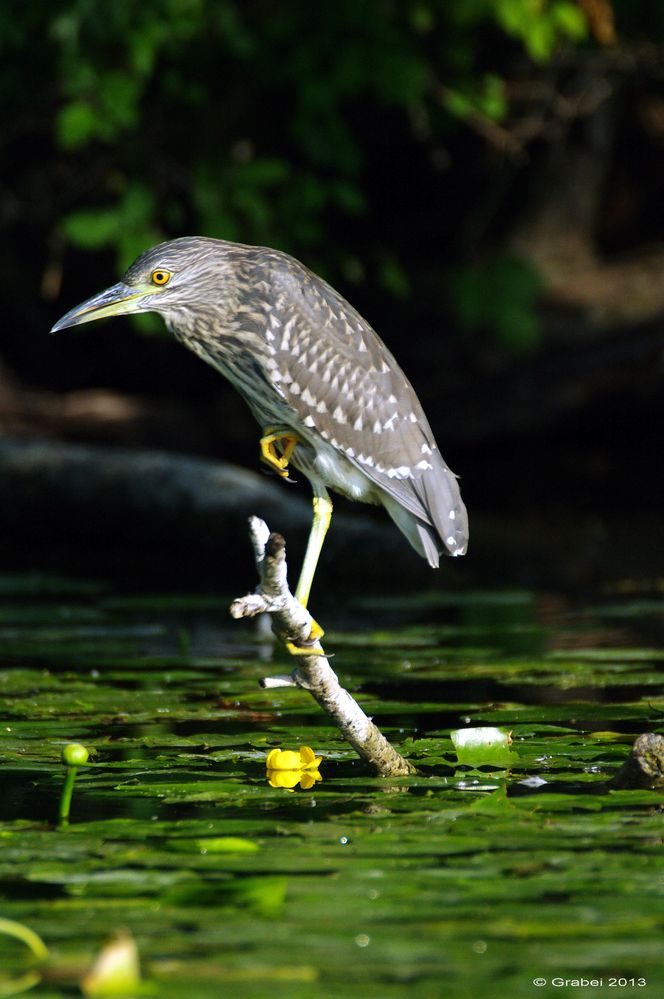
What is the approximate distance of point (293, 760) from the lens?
13.3 ft

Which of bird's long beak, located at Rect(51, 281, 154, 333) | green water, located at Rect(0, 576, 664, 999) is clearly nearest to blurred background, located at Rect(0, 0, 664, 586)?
green water, located at Rect(0, 576, 664, 999)

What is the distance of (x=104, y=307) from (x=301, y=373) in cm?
65

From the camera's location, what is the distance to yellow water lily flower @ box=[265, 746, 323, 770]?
13.3 feet

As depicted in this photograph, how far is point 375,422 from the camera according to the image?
5359 mm

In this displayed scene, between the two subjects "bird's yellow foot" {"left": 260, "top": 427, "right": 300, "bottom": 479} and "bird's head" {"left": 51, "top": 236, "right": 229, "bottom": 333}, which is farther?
"bird's head" {"left": 51, "top": 236, "right": 229, "bottom": 333}

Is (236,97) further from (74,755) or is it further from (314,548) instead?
(74,755)

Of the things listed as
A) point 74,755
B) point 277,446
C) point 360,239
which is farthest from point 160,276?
point 360,239

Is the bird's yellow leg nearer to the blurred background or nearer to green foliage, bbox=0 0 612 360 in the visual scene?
the blurred background

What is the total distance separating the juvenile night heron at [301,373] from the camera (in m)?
5.18

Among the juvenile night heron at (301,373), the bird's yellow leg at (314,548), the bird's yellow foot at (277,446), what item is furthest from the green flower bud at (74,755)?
the juvenile night heron at (301,373)

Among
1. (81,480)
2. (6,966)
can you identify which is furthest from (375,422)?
(81,480)

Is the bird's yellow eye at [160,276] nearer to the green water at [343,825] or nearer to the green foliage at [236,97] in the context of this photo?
the green water at [343,825]

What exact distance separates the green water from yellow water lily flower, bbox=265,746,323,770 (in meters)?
0.06

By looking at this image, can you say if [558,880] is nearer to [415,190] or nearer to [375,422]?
[375,422]
